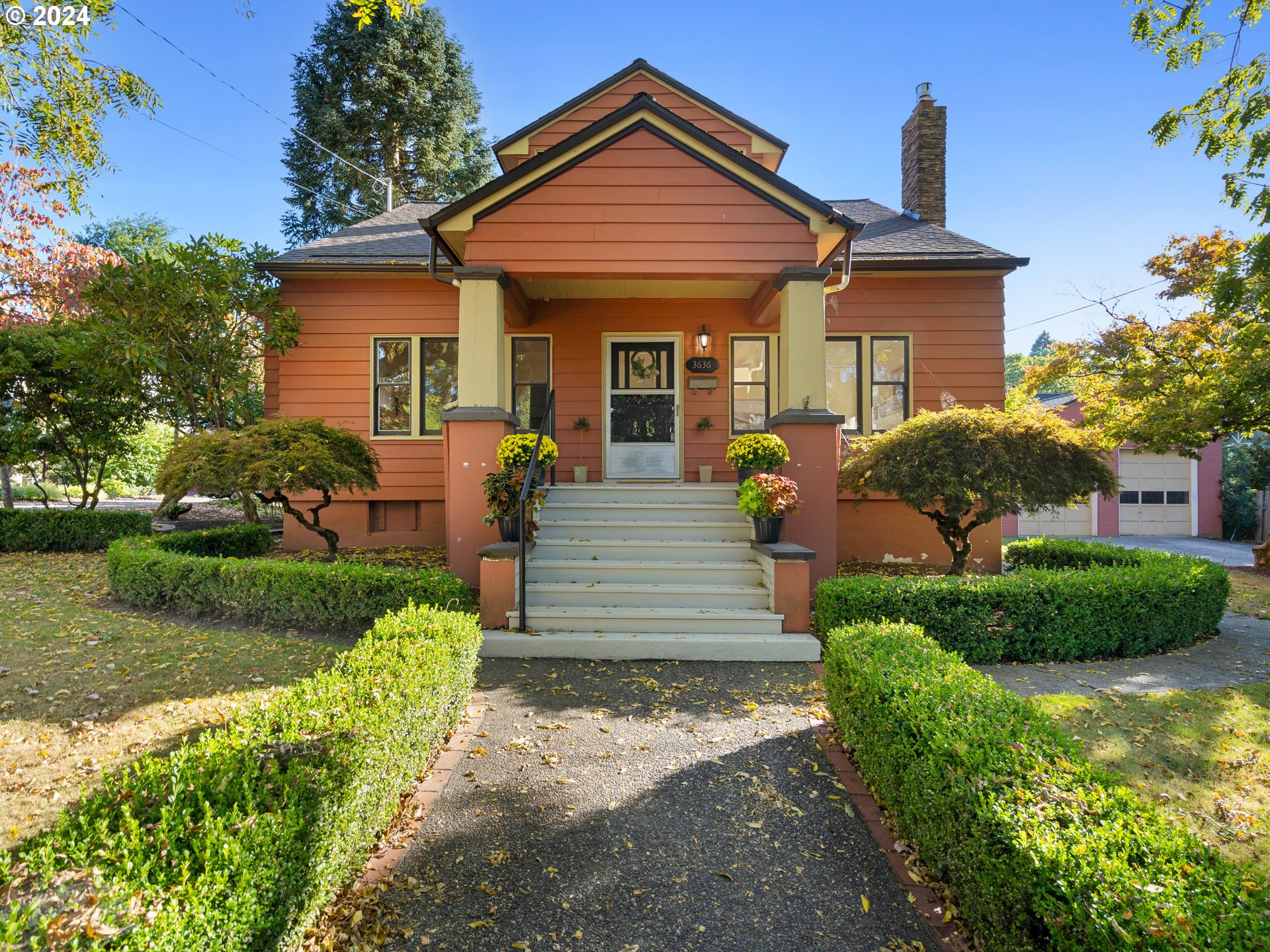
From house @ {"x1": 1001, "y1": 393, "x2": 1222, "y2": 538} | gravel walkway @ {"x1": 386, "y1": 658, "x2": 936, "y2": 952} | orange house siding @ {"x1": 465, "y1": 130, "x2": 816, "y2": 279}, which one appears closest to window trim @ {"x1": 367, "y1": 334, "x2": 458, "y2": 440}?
orange house siding @ {"x1": 465, "y1": 130, "x2": 816, "y2": 279}

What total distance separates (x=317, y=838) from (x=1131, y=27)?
9107 mm

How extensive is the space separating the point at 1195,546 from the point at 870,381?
11227 millimetres

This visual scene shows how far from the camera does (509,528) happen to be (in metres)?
6.08

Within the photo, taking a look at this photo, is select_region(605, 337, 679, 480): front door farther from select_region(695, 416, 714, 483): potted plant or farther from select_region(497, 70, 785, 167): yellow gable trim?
select_region(497, 70, 785, 167): yellow gable trim

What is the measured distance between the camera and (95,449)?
396 inches

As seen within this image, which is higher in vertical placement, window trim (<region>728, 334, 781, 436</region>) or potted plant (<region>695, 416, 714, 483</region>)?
window trim (<region>728, 334, 781, 436</region>)

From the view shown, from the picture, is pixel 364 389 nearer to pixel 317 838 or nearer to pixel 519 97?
pixel 519 97

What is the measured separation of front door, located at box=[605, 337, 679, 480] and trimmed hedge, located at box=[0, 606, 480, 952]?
6.81 m

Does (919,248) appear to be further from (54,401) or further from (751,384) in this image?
(54,401)

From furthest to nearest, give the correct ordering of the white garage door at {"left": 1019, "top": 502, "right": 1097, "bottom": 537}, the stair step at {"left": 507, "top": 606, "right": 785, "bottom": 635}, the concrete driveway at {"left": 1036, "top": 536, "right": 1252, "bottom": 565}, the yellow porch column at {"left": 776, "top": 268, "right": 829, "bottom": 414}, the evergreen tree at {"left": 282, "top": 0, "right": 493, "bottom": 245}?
the evergreen tree at {"left": 282, "top": 0, "right": 493, "bottom": 245}, the white garage door at {"left": 1019, "top": 502, "right": 1097, "bottom": 537}, the concrete driveway at {"left": 1036, "top": 536, "right": 1252, "bottom": 565}, the yellow porch column at {"left": 776, "top": 268, "right": 829, "bottom": 414}, the stair step at {"left": 507, "top": 606, "right": 785, "bottom": 635}

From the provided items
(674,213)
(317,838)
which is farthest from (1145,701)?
(674,213)

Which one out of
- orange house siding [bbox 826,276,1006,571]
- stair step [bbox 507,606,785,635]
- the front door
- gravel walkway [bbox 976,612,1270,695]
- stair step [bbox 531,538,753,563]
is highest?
orange house siding [bbox 826,276,1006,571]

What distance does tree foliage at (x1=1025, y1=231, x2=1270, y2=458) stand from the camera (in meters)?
8.20

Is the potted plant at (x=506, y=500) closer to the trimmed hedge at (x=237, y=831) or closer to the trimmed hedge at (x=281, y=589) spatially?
the trimmed hedge at (x=281, y=589)
